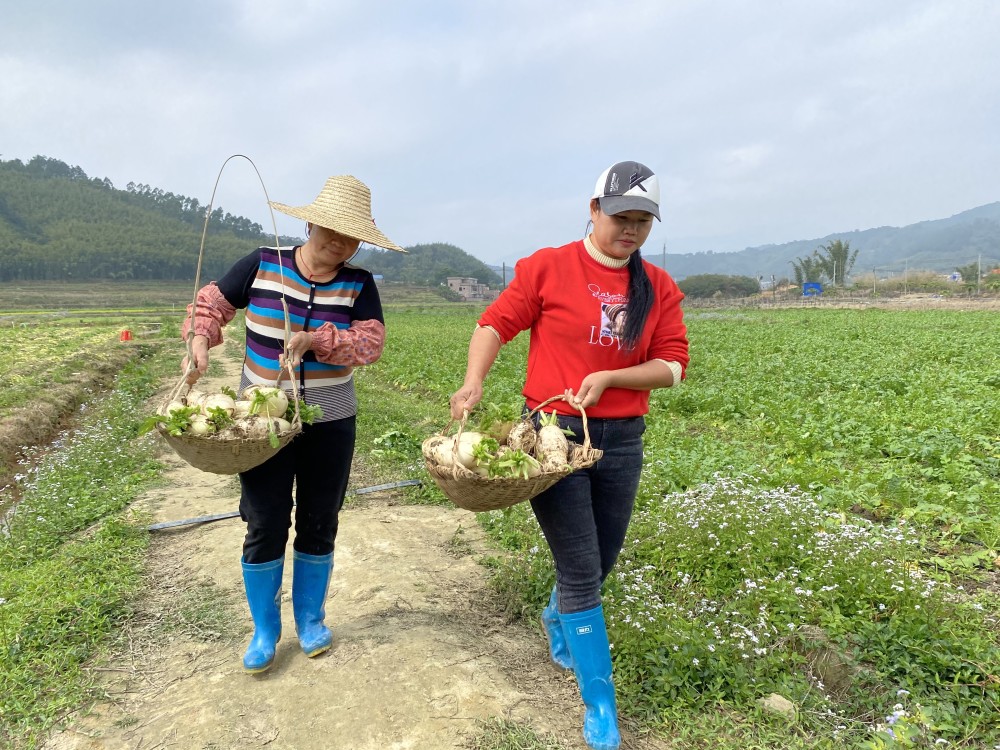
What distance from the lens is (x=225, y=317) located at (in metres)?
2.87

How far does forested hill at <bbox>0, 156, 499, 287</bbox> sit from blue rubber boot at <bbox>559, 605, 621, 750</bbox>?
5489 centimetres

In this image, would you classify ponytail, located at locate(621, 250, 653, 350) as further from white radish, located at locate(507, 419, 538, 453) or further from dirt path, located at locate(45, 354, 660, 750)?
dirt path, located at locate(45, 354, 660, 750)

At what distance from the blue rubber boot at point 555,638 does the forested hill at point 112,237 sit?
54267mm

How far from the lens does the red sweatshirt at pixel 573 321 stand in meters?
2.40

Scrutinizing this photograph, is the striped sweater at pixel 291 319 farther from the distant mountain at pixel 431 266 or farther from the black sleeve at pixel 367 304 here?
the distant mountain at pixel 431 266

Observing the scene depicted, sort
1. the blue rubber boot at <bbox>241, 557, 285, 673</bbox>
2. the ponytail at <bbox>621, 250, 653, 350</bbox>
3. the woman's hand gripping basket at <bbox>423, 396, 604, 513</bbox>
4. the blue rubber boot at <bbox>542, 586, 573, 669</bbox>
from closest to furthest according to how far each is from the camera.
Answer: the woman's hand gripping basket at <bbox>423, 396, 604, 513</bbox> < the ponytail at <bbox>621, 250, 653, 350</bbox> < the blue rubber boot at <bbox>241, 557, 285, 673</bbox> < the blue rubber boot at <bbox>542, 586, 573, 669</bbox>

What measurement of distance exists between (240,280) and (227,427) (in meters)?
0.71

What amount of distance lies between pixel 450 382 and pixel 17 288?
7641 cm

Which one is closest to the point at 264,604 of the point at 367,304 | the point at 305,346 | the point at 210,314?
the point at 305,346

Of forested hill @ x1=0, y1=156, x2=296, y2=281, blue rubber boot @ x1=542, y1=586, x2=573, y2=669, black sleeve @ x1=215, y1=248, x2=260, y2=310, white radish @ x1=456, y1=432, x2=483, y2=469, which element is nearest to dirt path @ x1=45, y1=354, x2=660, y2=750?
blue rubber boot @ x1=542, y1=586, x2=573, y2=669

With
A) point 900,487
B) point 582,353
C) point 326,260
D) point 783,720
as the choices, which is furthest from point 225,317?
point 900,487

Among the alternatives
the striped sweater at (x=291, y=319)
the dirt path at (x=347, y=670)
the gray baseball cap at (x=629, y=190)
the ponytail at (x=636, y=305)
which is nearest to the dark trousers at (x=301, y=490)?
the striped sweater at (x=291, y=319)

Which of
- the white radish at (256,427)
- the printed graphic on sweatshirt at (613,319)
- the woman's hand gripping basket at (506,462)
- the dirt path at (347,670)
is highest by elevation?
the printed graphic on sweatshirt at (613,319)

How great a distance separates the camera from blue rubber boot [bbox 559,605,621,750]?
7.93ft
